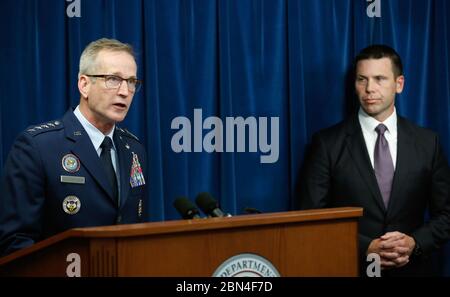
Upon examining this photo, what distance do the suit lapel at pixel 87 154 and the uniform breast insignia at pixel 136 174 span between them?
0.16 meters

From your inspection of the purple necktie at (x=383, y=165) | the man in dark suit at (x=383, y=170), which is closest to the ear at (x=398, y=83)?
the man in dark suit at (x=383, y=170)

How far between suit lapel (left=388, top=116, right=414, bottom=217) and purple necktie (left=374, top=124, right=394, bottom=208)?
0.09ft

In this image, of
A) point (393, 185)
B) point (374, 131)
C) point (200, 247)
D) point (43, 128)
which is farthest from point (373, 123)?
point (200, 247)

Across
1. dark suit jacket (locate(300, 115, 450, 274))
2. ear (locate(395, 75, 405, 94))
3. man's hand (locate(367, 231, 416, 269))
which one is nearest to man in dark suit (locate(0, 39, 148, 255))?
dark suit jacket (locate(300, 115, 450, 274))

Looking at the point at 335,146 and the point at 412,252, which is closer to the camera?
the point at 412,252

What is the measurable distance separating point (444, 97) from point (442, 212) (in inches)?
31.1

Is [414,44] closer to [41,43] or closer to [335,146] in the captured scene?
[335,146]

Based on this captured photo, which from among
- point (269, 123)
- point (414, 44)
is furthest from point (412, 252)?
point (414, 44)

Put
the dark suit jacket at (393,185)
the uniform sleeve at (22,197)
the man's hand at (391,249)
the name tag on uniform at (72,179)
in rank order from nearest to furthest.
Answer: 1. the uniform sleeve at (22,197)
2. the name tag on uniform at (72,179)
3. the man's hand at (391,249)
4. the dark suit jacket at (393,185)

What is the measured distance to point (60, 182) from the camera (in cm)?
228

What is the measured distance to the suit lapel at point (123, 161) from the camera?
2369 mm

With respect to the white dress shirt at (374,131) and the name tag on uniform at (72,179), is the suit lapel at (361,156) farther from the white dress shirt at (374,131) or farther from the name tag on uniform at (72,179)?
the name tag on uniform at (72,179)
